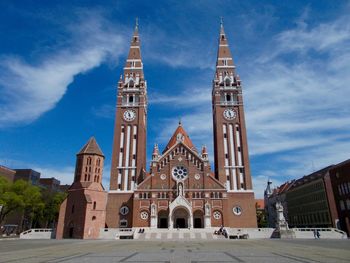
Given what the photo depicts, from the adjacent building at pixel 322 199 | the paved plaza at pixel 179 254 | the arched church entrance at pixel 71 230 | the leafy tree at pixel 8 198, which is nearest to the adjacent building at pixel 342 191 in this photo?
the adjacent building at pixel 322 199

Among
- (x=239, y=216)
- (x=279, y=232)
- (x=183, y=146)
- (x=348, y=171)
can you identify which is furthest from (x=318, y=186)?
(x=183, y=146)

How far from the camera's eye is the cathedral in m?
48.8

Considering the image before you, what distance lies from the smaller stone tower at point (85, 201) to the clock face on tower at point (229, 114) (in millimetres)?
26002

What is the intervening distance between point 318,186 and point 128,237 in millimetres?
44958

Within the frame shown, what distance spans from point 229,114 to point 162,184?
19.9 metres

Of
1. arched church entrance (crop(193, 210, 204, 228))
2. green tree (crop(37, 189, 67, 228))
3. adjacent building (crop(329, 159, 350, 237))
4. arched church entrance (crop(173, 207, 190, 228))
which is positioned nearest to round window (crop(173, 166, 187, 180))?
arched church entrance (crop(173, 207, 190, 228))

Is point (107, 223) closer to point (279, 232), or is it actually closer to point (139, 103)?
point (139, 103)

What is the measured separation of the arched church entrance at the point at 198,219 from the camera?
171 ft

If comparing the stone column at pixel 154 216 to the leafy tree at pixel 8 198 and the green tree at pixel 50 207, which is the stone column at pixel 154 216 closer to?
the leafy tree at pixel 8 198

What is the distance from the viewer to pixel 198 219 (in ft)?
175

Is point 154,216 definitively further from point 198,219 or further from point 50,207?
point 50,207

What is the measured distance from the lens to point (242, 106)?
5950 cm

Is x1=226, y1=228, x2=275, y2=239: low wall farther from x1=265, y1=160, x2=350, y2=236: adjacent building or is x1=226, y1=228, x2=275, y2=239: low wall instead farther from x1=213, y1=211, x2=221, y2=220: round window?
x1=213, y1=211, x2=221, y2=220: round window

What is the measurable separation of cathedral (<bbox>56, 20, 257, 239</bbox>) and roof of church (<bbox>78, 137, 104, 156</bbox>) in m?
0.19
